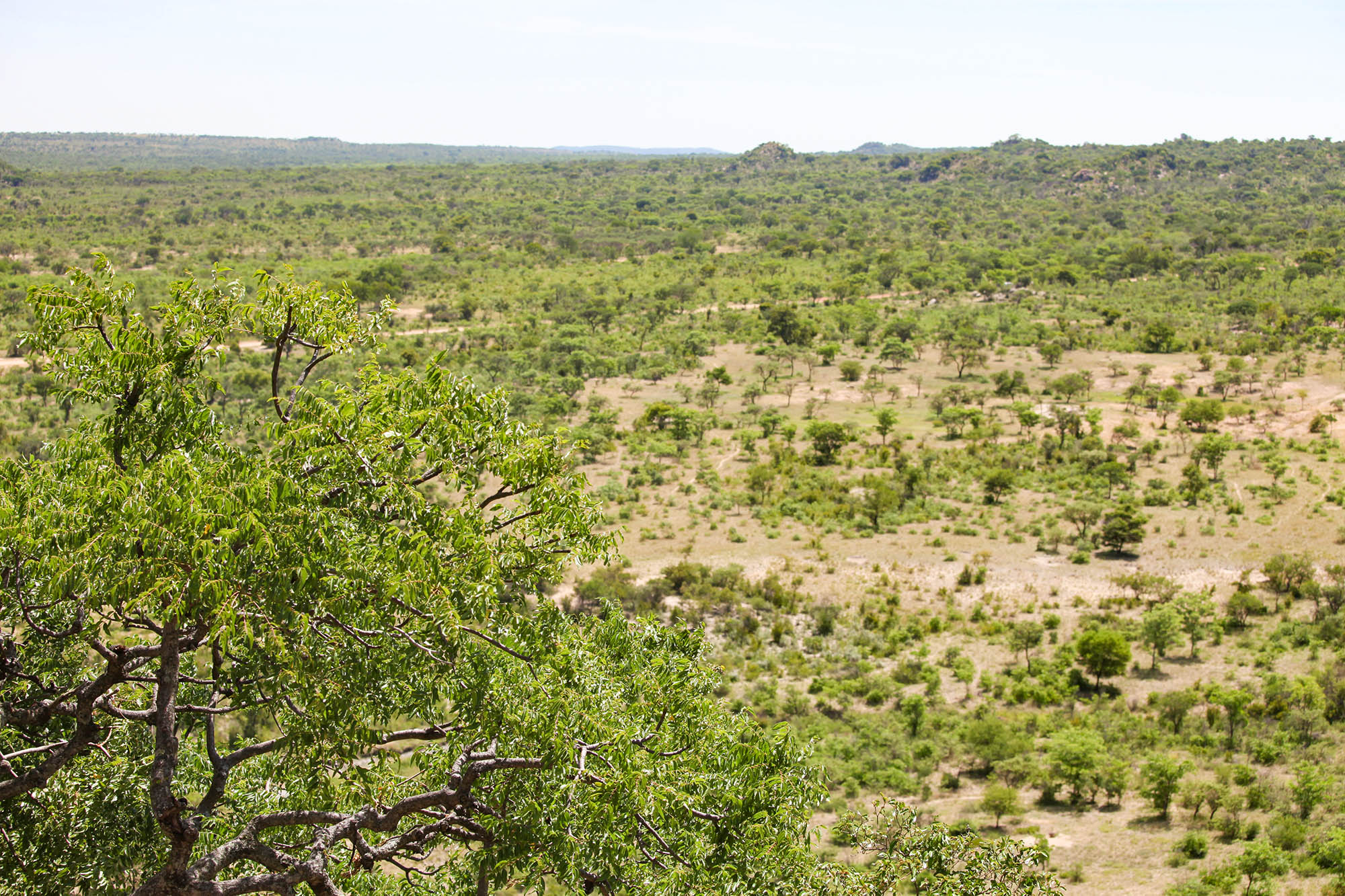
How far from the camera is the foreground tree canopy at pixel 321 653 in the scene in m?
4.88

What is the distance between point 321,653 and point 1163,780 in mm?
16700

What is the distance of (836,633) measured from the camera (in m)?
24.6

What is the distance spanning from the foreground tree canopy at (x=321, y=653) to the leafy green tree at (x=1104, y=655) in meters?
17.1

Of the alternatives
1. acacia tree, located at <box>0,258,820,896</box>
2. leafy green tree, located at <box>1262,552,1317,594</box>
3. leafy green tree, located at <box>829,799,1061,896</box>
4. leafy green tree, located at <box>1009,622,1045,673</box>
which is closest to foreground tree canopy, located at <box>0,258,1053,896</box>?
acacia tree, located at <box>0,258,820,896</box>

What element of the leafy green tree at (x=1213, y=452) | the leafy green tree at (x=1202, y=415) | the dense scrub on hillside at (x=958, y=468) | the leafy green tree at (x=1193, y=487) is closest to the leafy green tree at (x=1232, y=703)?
the dense scrub on hillside at (x=958, y=468)

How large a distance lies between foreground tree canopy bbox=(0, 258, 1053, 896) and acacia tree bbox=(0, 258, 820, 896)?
2 cm

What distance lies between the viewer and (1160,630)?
22438mm

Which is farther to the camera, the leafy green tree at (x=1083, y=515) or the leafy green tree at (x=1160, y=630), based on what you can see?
the leafy green tree at (x=1083, y=515)

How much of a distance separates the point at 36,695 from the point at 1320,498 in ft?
126

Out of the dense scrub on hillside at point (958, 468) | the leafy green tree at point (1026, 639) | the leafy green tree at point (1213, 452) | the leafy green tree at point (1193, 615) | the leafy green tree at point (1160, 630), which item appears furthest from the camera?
the leafy green tree at point (1213, 452)

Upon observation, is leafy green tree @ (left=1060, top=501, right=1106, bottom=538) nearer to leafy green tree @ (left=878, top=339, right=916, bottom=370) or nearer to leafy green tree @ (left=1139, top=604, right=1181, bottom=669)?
leafy green tree @ (left=1139, top=604, right=1181, bottom=669)

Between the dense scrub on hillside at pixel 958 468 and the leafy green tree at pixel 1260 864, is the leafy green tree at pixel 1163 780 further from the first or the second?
the leafy green tree at pixel 1260 864

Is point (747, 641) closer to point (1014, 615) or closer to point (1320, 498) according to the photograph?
point (1014, 615)

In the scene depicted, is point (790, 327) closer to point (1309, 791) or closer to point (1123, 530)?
point (1123, 530)
